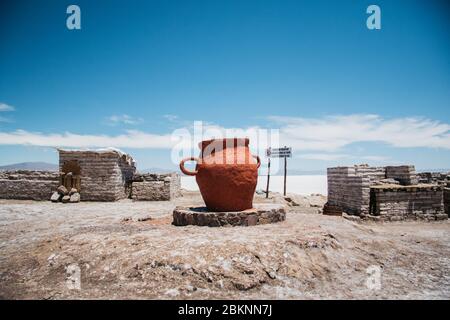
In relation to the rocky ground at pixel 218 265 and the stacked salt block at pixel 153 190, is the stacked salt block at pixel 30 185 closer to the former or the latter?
the stacked salt block at pixel 153 190

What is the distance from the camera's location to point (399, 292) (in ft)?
11.9

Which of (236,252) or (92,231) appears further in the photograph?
(92,231)

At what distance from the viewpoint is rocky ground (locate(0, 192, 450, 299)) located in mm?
3574

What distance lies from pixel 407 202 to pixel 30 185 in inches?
565

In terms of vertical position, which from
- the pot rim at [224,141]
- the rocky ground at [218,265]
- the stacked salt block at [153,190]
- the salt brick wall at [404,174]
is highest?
the pot rim at [224,141]

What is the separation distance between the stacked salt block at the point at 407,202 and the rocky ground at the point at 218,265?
12.7ft

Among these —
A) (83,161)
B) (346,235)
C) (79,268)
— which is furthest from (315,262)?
(83,161)

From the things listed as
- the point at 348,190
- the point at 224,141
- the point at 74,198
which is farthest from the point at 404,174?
the point at 74,198

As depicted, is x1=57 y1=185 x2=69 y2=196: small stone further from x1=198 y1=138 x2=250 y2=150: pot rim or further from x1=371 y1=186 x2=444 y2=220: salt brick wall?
x1=371 y1=186 x2=444 y2=220: salt brick wall

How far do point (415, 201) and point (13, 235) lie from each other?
34.9 feet

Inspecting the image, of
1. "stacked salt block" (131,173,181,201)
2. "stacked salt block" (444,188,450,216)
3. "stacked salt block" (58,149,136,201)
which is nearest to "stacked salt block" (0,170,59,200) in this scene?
"stacked salt block" (58,149,136,201)

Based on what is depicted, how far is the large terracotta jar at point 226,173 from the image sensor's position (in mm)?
5637

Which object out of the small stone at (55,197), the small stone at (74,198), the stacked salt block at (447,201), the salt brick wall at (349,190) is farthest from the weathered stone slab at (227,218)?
the small stone at (55,197)
